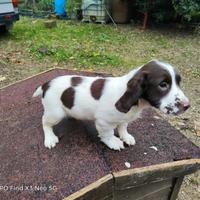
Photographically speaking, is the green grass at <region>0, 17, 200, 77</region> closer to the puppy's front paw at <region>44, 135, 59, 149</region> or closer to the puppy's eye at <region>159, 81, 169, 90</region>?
the puppy's front paw at <region>44, 135, 59, 149</region>

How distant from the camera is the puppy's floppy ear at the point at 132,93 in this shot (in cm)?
177

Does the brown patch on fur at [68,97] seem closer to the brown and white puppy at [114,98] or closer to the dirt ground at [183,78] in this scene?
the brown and white puppy at [114,98]

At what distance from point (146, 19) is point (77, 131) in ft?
18.7

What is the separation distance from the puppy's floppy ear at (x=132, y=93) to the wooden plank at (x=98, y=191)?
47 centimetres

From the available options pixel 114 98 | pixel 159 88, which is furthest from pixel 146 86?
pixel 114 98

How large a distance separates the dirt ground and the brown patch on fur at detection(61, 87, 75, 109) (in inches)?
54.9

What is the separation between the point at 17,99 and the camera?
3082 millimetres

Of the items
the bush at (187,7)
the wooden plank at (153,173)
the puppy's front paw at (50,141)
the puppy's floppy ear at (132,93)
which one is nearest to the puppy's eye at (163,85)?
the puppy's floppy ear at (132,93)

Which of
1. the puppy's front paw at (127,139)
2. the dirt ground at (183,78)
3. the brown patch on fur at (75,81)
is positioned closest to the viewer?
the brown patch on fur at (75,81)

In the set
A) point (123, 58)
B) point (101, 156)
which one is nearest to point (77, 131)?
point (101, 156)

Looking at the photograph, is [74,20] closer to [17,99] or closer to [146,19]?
[146,19]

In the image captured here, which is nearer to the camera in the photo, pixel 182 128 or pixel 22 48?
pixel 182 128

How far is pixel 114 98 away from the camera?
1.96m

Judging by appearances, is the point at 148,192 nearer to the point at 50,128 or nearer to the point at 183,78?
the point at 50,128
